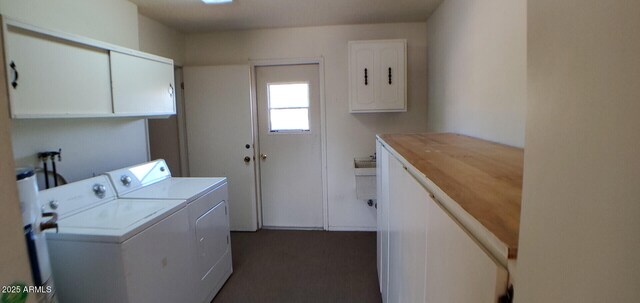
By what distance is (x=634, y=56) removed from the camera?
0.25 metres

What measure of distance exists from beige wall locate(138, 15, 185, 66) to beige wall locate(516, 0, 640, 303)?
3399 millimetres

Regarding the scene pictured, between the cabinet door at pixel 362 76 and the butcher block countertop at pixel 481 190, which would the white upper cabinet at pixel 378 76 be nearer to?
the cabinet door at pixel 362 76

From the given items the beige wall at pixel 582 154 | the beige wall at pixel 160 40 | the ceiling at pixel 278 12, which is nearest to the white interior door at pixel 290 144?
the ceiling at pixel 278 12

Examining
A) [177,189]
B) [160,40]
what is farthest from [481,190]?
[160,40]

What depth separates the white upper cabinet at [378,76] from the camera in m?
3.20

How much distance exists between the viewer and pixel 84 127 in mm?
2227

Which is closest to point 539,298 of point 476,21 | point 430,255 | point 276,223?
point 430,255

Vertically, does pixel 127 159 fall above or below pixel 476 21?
below

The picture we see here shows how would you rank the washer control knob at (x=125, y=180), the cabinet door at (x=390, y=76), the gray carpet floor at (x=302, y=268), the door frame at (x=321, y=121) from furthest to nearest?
1. the door frame at (x=321, y=121)
2. the cabinet door at (x=390, y=76)
3. the gray carpet floor at (x=302, y=268)
4. the washer control knob at (x=125, y=180)

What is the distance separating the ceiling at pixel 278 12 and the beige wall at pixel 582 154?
108 inches

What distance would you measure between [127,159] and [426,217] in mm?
2585

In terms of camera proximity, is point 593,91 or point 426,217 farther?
point 426,217

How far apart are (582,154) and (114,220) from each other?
2020 millimetres

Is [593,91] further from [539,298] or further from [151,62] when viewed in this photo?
[151,62]
